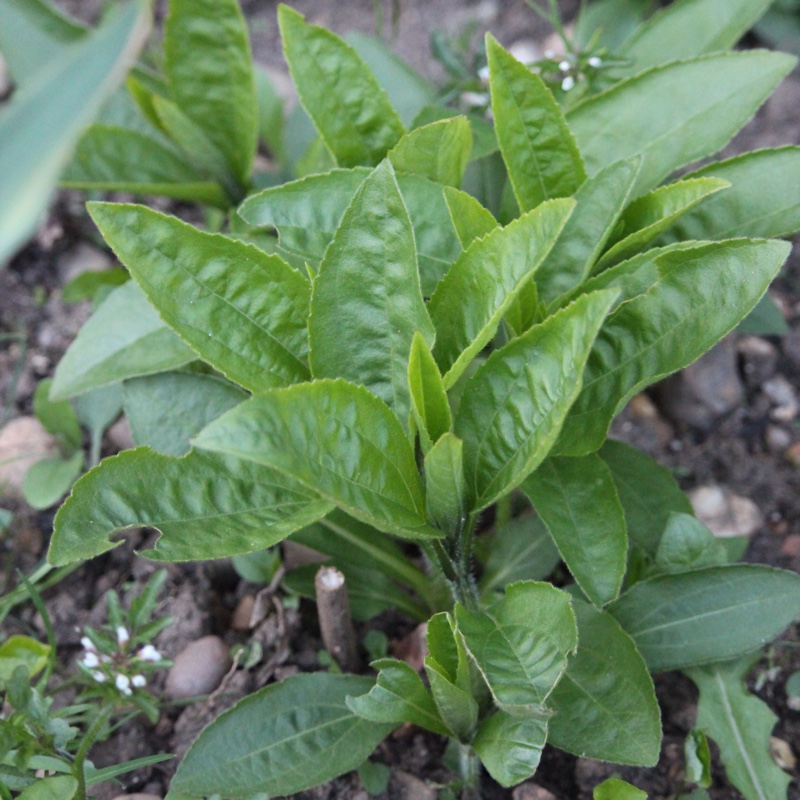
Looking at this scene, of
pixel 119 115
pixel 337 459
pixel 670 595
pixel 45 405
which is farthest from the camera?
pixel 119 115

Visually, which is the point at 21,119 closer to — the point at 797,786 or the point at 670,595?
the point at 670,595

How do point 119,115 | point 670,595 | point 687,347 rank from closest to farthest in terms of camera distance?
1. point 687,347
2. point 670,595
3. point 119,115

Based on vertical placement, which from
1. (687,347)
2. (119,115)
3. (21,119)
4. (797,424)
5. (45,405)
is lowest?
(797,424)

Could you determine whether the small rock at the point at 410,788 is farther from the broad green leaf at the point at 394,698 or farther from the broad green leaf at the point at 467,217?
the broad green leaf at the point at 467,217

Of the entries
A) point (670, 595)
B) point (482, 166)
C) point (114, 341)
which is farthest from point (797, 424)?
point (114, 341)

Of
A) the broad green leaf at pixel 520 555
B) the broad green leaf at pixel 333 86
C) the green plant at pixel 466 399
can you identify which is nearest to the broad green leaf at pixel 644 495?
the green plant at pixel 466 399

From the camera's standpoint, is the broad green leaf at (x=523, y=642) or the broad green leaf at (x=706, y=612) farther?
the broad green leaf at (x=706, y=612)

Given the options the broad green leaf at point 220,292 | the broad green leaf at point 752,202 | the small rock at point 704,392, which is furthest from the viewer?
the small rock at point 704,392
